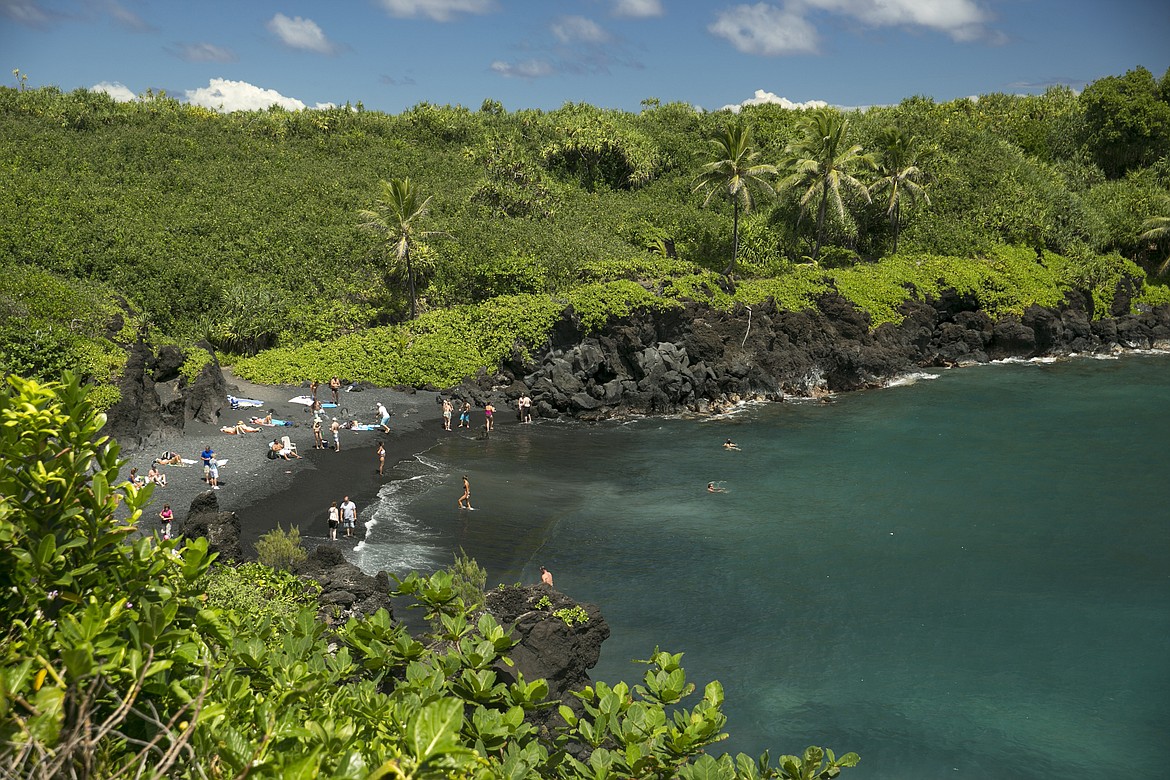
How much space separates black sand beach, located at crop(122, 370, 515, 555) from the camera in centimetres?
2905

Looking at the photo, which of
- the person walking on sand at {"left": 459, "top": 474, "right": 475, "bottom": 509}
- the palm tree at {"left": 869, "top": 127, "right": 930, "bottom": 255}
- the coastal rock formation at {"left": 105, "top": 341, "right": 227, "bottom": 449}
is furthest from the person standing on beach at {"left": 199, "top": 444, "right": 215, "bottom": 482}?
the palm tree at {"left": 869, "top": 127, "right": 930, "bottom": 255}

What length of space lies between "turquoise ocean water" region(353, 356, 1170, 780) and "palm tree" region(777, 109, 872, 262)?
53.2 ft

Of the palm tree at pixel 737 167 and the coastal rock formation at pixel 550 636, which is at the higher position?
the palm tree at pixel 737 167

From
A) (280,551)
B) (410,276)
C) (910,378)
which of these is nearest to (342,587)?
(280,551)

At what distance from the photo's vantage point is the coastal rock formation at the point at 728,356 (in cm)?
4375

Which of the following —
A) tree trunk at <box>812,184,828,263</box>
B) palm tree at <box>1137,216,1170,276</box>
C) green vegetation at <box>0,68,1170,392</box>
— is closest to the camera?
green vegetation at <box>0,68,1170,392</box>

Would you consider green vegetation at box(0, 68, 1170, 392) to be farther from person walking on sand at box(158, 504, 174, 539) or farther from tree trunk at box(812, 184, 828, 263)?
person walking on sand at box(158, 504, 174, 539)

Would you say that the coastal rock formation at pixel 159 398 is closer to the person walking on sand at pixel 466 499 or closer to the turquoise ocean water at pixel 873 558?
the turquoise ocean water at pixel 873 558

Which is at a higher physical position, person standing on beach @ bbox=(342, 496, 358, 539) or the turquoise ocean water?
person standing on beach @ bbox=(342, 496, 358, 539)

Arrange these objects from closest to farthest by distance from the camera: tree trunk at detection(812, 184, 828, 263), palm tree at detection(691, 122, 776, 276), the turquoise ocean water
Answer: the turquoise ocean water, palm tree at detection(691, 122, 776, 276), tree trunk at detection(812, 184, 828, 263)

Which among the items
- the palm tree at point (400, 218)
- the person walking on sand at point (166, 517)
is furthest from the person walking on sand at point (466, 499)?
the palm tree at point (400, 218)

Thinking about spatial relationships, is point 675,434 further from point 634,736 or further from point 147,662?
point 147,662

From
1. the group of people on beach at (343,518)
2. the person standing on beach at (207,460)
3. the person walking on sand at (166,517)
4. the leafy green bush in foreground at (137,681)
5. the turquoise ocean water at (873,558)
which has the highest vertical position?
the leafy green bush in foreground at (137,681)

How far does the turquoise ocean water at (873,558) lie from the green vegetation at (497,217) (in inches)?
457
